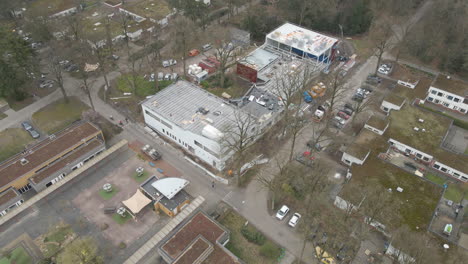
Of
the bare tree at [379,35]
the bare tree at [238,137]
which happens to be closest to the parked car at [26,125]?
the bare tree at [238,137]

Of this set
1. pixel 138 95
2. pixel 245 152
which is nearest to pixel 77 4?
pixel 138 95

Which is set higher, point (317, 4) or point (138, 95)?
point (317, 4)

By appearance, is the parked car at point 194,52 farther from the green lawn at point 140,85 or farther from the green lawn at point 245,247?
the green lawn at point 245,247

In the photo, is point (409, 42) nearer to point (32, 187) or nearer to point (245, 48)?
point (245, 48)

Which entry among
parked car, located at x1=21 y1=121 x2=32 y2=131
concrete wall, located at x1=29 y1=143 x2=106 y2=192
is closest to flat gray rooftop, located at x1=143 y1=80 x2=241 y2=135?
concrete wall, located at x1=29 y1=143 x2=106 y2=192

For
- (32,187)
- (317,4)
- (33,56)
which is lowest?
(32,187)

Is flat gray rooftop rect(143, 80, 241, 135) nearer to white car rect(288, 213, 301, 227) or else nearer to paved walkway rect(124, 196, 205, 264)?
paved walkway rect(124, 196, 205, 264)
